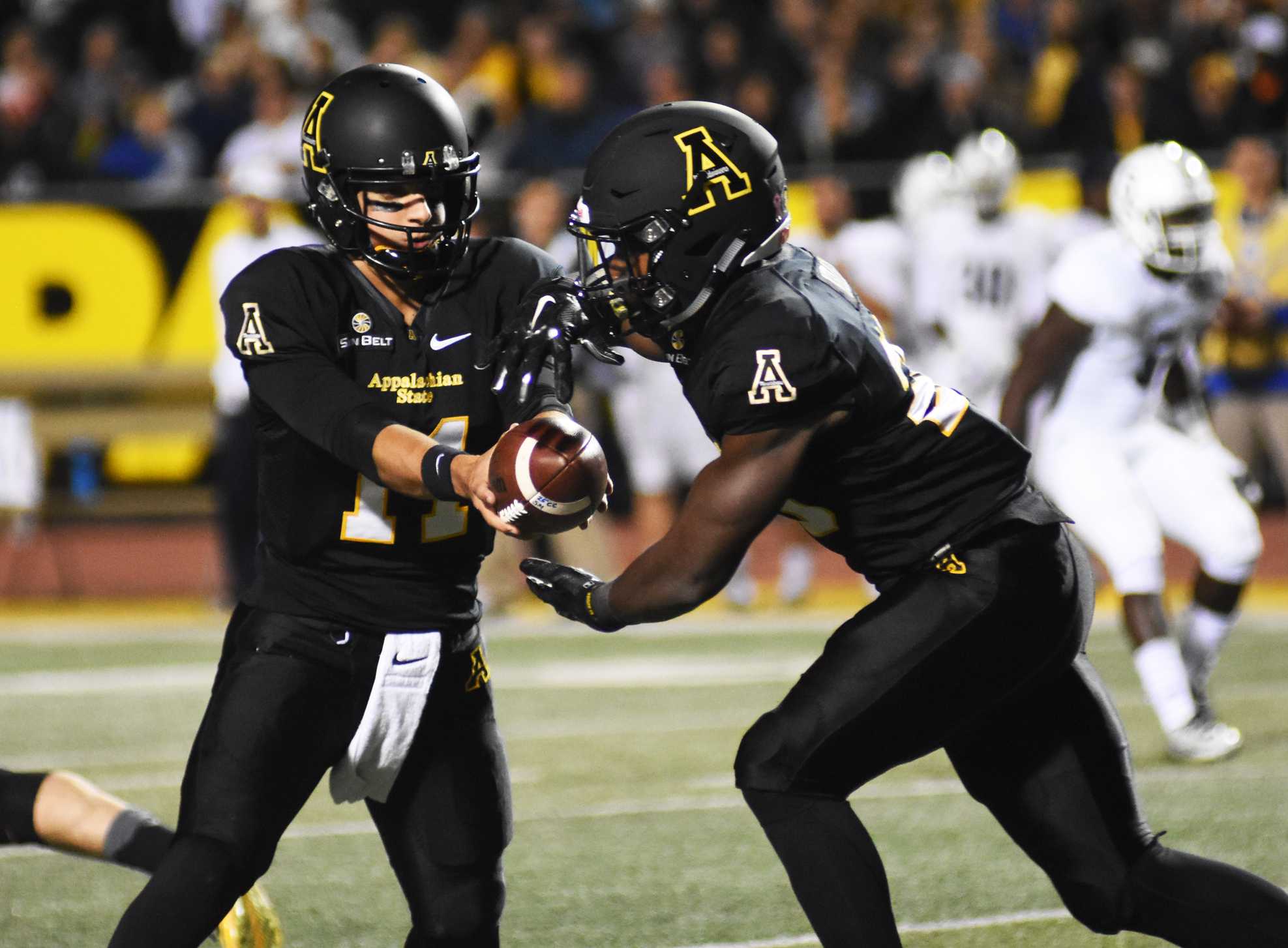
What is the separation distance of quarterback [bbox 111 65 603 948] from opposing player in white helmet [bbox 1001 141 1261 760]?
2.84 metres

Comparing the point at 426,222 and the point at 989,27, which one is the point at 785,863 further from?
the point at 989,27

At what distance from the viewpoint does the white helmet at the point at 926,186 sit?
9695 mm

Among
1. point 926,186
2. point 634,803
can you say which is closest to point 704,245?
point 634,803

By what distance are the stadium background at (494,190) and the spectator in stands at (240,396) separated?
1.65 feet

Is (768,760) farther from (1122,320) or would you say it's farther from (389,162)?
(1122,320)

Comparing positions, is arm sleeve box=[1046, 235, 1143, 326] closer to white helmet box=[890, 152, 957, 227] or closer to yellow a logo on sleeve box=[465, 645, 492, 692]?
yellow a logo on sleeve box=[465, 645, 492, 692]

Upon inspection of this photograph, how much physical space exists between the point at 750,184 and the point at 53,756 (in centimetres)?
389

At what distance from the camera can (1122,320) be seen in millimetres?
5797

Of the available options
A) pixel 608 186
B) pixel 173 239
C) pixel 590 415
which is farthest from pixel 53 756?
pixel 173 239

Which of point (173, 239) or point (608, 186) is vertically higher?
point (608, 186)

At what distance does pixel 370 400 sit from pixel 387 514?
21 centimetres

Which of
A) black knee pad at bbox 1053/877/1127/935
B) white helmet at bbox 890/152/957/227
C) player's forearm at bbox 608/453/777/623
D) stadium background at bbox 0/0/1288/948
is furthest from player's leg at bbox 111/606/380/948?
white helmet at bbox 890/152/957/227

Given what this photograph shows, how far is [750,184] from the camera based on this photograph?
2963mm

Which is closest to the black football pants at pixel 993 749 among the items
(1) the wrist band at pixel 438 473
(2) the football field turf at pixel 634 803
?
(2) the football field turf at pixel 634 803
